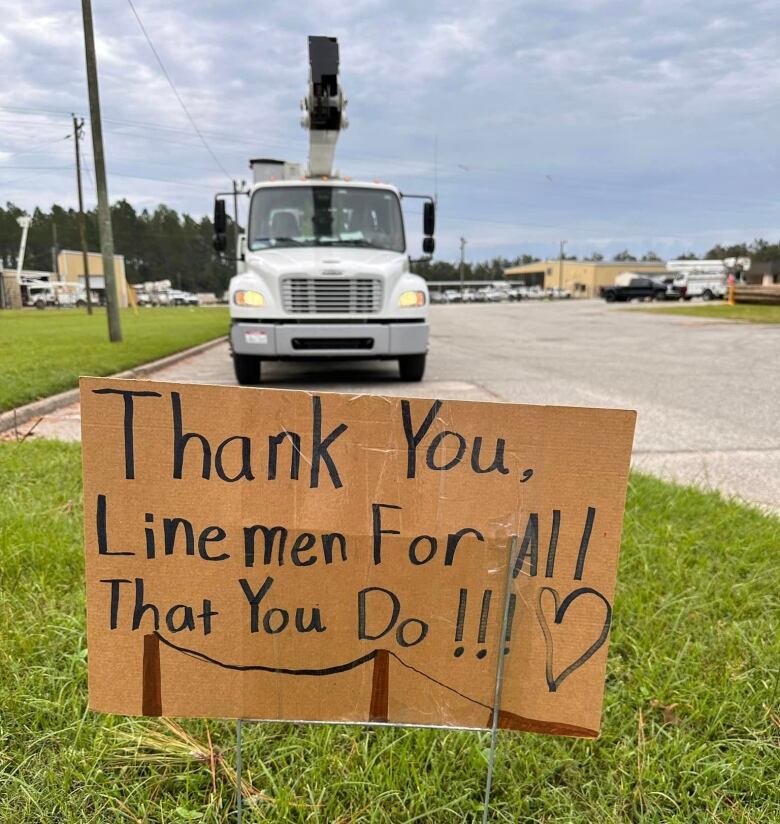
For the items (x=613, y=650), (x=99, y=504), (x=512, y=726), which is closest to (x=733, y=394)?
(x=613, y=650)

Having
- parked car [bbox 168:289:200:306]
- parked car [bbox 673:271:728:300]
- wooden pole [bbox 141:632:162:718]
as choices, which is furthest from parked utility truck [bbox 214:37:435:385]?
parked car [bbox 168:289:200:306]

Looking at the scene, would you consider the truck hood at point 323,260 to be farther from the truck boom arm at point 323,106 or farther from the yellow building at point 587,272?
the yellow building at point 587,272

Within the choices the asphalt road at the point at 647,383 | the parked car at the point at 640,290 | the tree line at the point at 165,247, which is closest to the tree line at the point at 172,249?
the tree line at the point at 165,247

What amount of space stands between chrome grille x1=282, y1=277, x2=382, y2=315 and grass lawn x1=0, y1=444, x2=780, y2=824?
5.56 metres

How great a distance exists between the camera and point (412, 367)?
7867 mm

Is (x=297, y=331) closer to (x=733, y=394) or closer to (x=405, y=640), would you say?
(x=733, y=394)

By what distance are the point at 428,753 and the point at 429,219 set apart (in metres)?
7.87

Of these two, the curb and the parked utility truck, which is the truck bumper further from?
the curb

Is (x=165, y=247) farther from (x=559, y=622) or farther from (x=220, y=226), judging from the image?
(x=559, y=622)

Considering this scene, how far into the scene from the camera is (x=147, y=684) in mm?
1249

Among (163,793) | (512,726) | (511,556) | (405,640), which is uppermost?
(511,556)

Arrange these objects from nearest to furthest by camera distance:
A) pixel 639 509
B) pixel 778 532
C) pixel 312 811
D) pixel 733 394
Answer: pixel 312 811, pixel 778 532, pixel 639 509, pixel 733 394

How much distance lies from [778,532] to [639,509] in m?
0.57

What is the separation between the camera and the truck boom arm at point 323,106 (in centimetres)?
838
